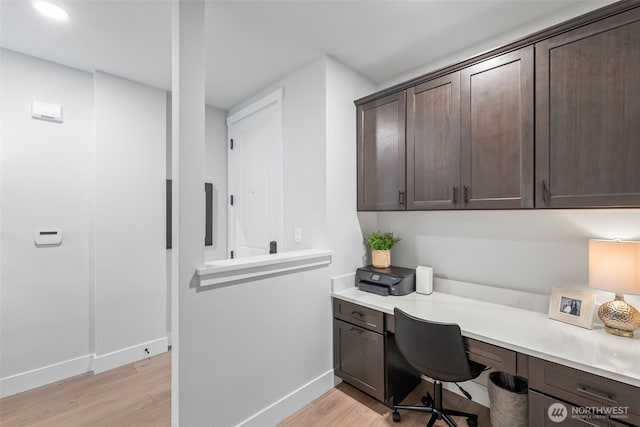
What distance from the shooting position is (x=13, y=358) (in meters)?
2.18

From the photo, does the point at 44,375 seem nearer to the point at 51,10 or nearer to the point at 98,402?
the point at 98,402

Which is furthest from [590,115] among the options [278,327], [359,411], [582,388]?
[359,411]

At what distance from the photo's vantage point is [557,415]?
127 centimetres

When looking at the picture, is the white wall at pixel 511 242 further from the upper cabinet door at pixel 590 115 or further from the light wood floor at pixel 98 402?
the light wood floor at pixel 98 402

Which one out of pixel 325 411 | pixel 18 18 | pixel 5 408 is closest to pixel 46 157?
pixel 18 18

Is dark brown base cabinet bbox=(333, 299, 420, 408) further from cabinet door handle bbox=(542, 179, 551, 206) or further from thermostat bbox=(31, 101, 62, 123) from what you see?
thermostat bbox=(31, 101, 62, 123)

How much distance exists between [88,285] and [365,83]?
326cm

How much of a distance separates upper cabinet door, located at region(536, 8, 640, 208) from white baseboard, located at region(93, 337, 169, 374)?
3541 millimetres

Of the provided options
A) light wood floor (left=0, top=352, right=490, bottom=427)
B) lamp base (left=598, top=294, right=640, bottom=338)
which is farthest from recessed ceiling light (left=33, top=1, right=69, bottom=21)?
lamp base (left=598, top=294, right=640, bottom=338)

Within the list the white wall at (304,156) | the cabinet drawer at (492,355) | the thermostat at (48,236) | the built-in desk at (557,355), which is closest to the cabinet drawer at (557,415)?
the built-in desk at (557,355)

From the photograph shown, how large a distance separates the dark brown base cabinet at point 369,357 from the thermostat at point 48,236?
2.51 m

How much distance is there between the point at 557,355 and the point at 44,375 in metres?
3.69

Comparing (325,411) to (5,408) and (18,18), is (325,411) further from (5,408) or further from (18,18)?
(18,18)

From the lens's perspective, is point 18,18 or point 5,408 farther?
point 5,408
